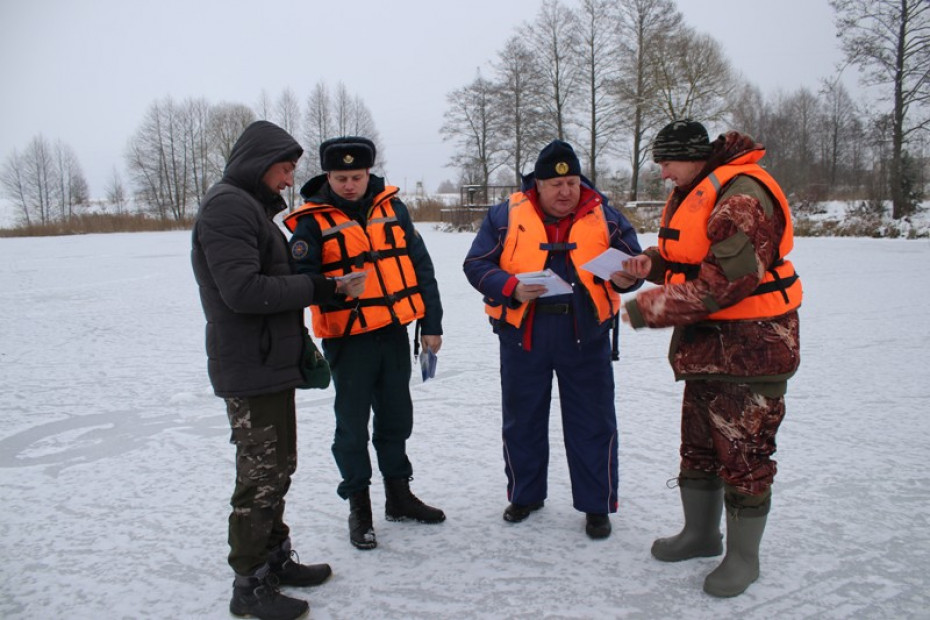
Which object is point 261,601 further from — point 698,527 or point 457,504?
point 698,527

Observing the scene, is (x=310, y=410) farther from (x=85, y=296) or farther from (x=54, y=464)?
(x=85, y=296)

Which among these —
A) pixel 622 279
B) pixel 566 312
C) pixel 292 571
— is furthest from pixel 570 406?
pixel 292 571

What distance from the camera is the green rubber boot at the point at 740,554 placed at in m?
2.49

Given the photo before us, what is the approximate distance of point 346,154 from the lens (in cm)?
294

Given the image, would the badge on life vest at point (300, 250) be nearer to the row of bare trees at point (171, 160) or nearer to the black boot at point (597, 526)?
the black boot at point (597, 526)

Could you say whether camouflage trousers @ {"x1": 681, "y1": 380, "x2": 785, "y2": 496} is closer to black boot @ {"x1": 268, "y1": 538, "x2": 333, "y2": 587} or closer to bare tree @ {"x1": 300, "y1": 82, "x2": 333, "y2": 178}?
black boot @ {"x1": 268, "y1": 538, "x2": 333, "y2": 587}

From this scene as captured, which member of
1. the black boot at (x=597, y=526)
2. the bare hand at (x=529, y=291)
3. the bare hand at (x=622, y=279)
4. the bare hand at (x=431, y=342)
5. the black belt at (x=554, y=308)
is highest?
the bare hand at (x=622, y=279)

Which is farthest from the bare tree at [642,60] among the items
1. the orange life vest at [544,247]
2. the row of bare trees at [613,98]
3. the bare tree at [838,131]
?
the orange life vest at [544,247]

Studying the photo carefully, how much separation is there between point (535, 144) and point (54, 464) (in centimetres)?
3353

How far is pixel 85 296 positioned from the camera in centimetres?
1048

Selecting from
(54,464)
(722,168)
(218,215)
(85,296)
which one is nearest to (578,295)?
(722,168)

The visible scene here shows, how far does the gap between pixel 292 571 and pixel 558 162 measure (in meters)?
2.14

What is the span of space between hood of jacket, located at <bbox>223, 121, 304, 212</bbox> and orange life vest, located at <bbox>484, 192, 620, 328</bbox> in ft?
3.63

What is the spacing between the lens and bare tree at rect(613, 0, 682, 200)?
104 ft
